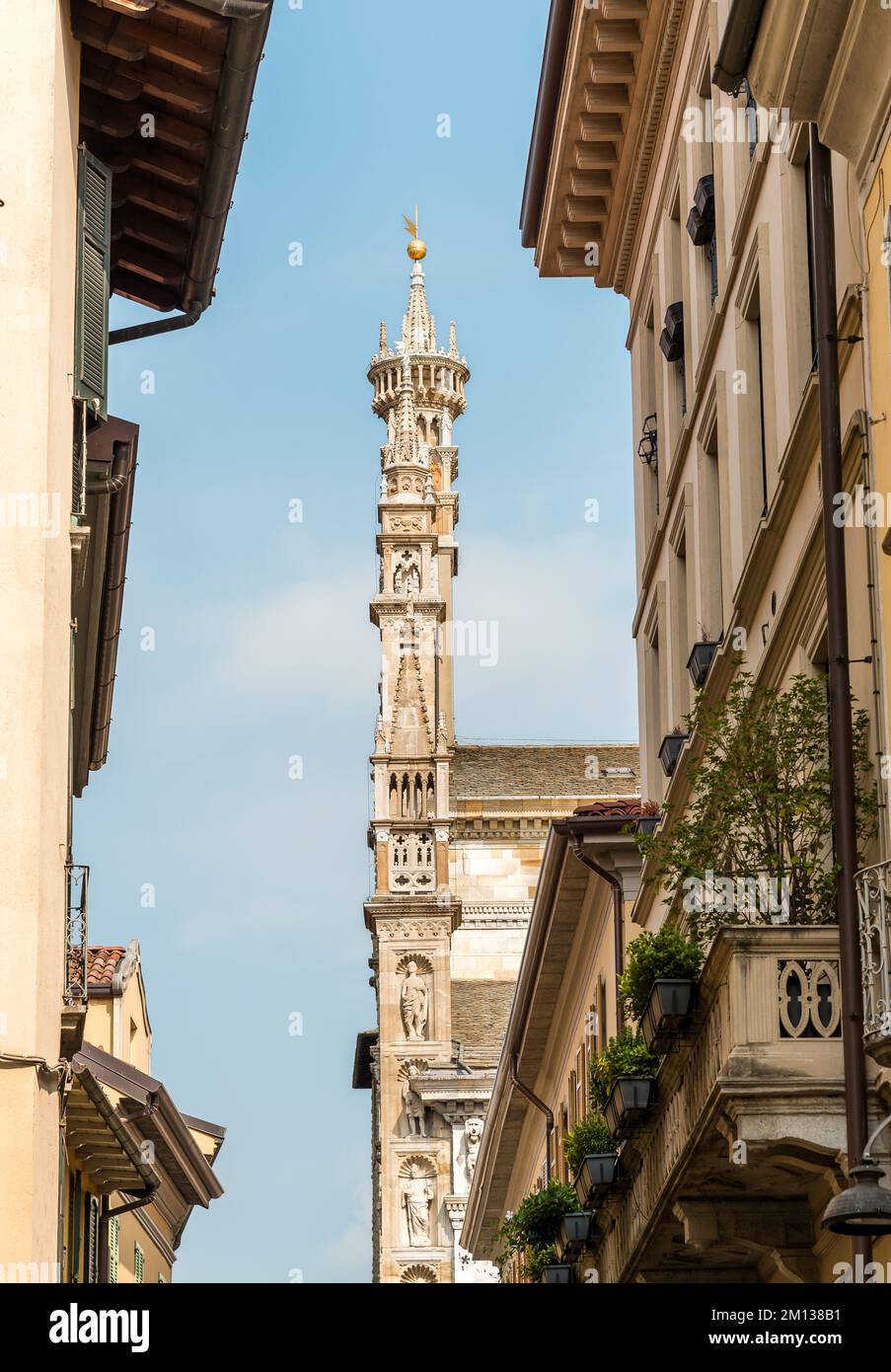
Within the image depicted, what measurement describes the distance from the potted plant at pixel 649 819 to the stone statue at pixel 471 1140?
38.9 meters

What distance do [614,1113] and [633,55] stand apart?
12.0 m

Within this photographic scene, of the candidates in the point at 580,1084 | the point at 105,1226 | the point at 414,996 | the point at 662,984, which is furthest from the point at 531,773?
the point at 662,984

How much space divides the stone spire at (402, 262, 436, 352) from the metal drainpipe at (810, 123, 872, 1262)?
71049mm

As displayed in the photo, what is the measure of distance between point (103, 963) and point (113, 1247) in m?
4.68

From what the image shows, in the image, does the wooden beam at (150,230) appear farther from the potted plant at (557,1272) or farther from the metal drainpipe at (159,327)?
the potted plant at (557,1272)

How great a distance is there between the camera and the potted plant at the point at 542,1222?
27.8m

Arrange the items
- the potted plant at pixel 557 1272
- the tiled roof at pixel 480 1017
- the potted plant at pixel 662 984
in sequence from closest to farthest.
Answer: the potted plant at pixel 662 984
the potted plant at pixel 557 1272
the tiled roof at pixel 480 1017

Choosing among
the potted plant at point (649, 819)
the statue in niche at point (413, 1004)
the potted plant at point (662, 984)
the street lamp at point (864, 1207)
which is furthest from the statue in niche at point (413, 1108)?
the street lamp at point (864, 1207)

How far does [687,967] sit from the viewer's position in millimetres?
17781

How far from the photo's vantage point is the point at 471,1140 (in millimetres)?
66250

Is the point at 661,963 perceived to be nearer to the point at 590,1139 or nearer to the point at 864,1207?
the point at 864,1207
